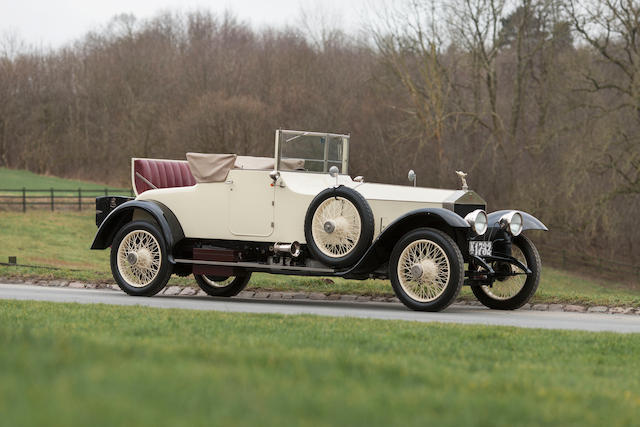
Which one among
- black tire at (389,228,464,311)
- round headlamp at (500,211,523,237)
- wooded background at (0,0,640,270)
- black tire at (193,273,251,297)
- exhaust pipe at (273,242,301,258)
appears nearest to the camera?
black tire at (389,228,464,311)

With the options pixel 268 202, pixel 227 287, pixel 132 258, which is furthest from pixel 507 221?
pixel 132 258

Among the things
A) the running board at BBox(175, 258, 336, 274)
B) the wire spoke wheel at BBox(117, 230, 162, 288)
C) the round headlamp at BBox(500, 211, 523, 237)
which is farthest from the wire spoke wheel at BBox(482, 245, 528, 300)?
the wire spoke wheel at BBox(117, 230, 162, 288)

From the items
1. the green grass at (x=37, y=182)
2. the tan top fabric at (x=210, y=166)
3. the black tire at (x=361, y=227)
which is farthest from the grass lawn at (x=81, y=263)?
the green grass at (x=37, y=182)

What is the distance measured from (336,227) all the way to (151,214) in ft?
9.84

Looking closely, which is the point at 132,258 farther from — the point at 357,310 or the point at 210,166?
the point at 357,310

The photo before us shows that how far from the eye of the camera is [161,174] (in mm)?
14781

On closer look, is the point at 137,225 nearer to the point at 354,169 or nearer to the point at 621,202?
the point at 621,202

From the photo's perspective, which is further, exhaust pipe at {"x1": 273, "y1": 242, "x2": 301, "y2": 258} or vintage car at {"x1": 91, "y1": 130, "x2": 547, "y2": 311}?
exhaust pipe at {"x1": 273, "y1": 242, "x2": 301, "y2": 258}

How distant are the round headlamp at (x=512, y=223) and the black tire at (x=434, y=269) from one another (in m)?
1.15

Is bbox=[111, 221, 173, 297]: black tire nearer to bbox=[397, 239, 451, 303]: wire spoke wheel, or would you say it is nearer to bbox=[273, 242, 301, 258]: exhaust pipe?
bbox=[273, 242, 301, 258]: exhaust pipe

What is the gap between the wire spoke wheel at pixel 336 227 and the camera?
12.4m

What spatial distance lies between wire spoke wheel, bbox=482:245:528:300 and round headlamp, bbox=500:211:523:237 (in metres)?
0.42

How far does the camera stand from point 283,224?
13008mm

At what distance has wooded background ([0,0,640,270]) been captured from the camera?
33938 mm
